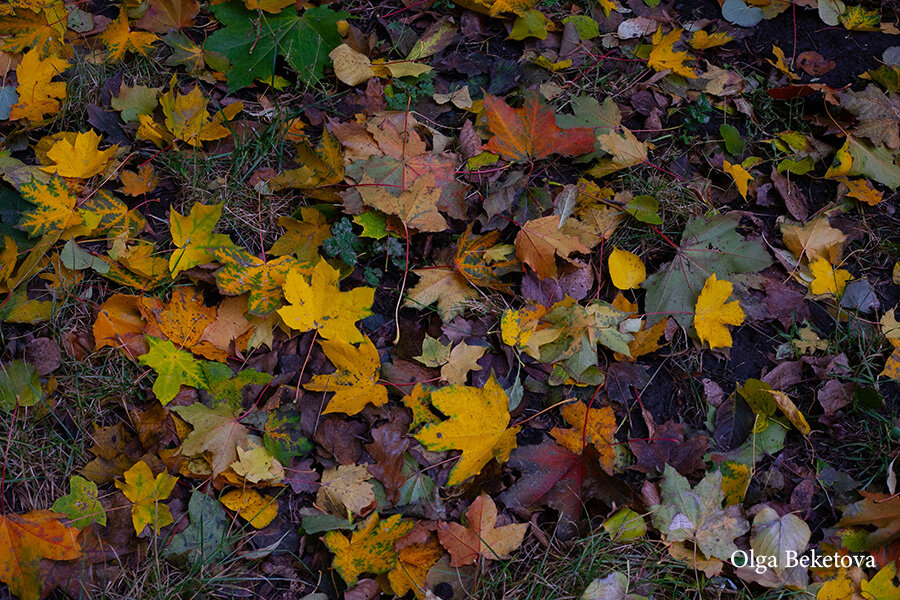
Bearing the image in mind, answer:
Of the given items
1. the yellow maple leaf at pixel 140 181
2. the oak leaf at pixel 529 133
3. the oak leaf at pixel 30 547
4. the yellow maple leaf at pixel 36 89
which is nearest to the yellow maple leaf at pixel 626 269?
the oak leaf at pixel 529 133

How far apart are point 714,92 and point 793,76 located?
346mm

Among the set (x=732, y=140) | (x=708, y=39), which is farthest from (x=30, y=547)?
(x=708, y=39)

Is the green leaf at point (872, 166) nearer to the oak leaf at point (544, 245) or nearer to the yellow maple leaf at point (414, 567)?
the oak leaf at point (544, 245)

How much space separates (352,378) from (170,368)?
51 cm

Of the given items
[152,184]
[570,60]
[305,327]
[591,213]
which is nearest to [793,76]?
[570,60]

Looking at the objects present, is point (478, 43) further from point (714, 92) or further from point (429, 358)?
point (429, 358)

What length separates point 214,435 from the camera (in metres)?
1.68

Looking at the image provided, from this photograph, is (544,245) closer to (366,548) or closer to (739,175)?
(739,175)

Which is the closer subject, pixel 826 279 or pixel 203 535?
pixel 203 535

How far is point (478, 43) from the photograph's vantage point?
240 centimetres

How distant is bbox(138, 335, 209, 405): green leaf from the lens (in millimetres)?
1721

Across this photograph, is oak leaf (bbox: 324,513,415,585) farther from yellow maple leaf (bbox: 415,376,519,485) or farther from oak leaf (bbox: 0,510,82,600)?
oak leaf (bbox: 0,510,82,600)

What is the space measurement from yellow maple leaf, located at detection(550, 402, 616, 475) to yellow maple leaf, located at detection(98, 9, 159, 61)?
6.40ft

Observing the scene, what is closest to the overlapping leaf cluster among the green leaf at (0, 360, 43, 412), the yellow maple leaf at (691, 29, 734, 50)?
the green leaf at (0, 360, 43, 412)
